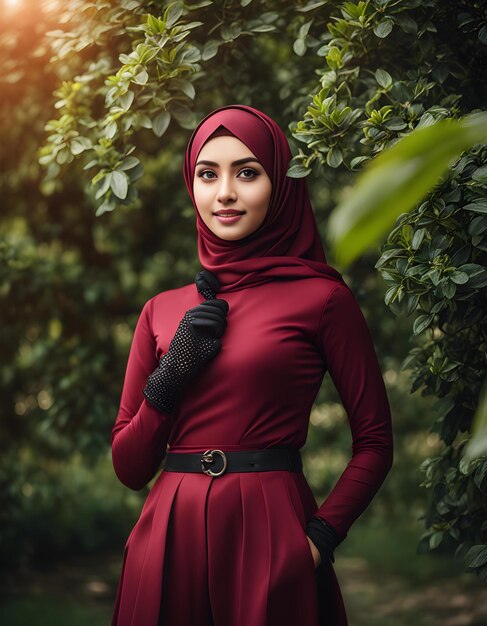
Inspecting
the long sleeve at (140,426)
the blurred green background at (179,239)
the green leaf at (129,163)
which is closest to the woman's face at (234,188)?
the blurred green background at (179,239)

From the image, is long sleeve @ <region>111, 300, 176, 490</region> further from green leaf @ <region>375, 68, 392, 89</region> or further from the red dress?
green leaf @ <region>375, 68, 392, 89</region>

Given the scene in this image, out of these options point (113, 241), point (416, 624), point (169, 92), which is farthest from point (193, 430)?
point (416, 624)

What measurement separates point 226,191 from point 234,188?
0.11 ft

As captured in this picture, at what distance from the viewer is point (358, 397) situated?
7.25ft

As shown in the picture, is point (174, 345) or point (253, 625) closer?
point (253, 625)

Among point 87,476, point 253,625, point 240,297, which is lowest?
point 87,476

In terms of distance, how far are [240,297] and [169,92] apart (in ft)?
2.99

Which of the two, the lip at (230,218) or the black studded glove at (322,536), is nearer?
the black studded glove at (322,536)

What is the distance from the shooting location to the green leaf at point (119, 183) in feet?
8.70

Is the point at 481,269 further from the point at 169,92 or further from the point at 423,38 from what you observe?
the point at 169,92

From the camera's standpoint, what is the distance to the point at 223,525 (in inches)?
83.5

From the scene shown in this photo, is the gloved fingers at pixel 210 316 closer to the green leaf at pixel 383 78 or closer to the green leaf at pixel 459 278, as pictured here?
the green leaf at pixel 459 278

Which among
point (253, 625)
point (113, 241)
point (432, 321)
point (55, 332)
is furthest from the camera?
point (113, 241)

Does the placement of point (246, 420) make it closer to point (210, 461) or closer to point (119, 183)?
point (210, 461)
